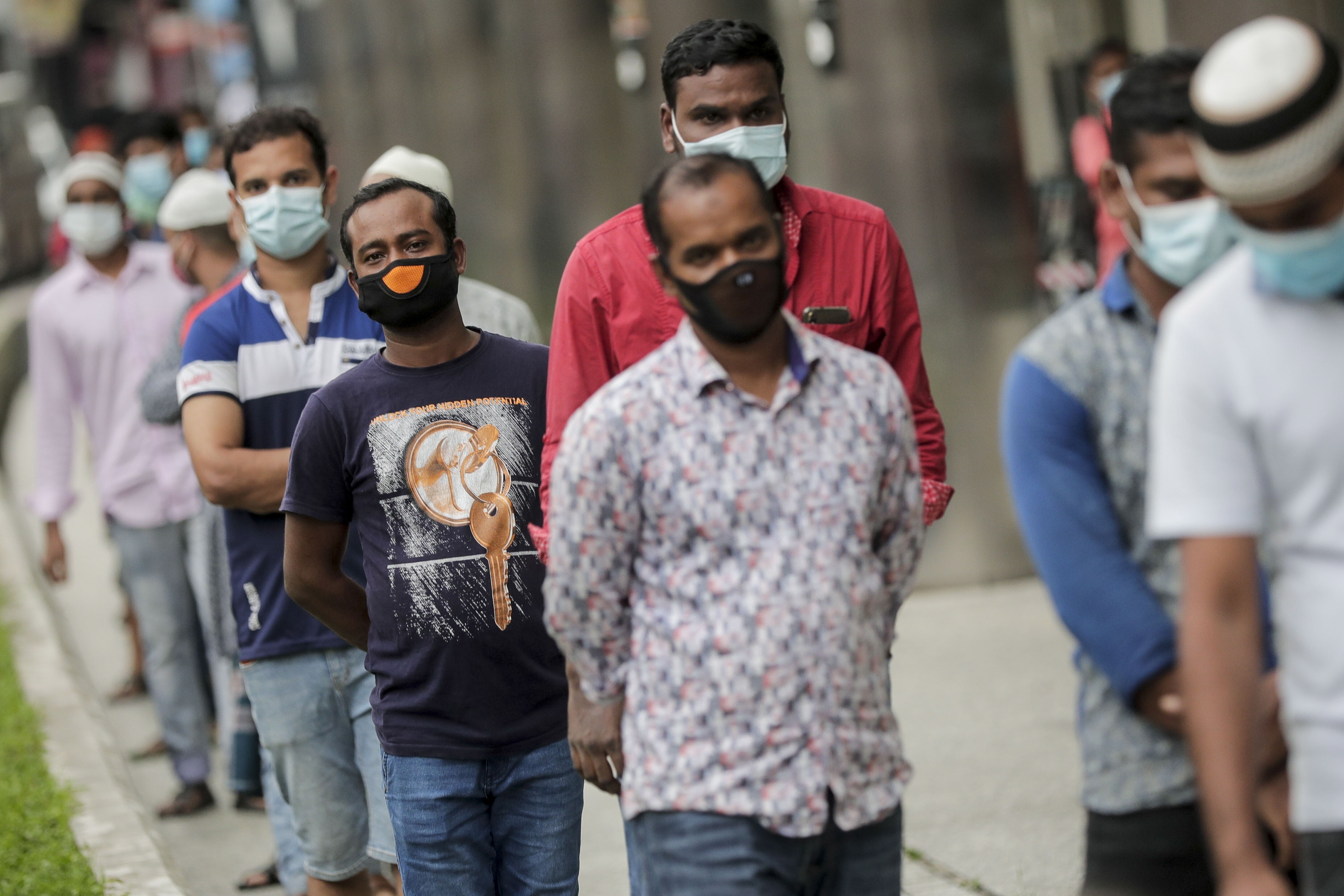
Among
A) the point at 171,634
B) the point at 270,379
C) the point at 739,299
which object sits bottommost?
the point at 171,634

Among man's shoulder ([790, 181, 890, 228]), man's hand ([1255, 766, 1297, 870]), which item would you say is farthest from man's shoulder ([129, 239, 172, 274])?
man's hand ([1255, 766, 1297, 870])

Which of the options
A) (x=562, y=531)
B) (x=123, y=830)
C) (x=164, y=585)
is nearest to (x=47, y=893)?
(x=123, y=830)

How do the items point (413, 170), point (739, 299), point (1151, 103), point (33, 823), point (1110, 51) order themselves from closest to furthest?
point (1151, 103)
point (739, 299)
point (413, 170)
point (33, 823)
point (1110, 51)

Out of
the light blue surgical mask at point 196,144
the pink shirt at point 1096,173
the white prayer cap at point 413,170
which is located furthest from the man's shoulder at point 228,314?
the light blue surgical mask at point 196,144

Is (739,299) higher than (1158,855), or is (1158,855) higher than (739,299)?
(739,299)

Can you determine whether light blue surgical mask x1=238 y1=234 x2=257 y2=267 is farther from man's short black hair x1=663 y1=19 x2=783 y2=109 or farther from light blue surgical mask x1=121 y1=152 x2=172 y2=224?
light blue surgical mask x1=121 y1=152 x2=172 y2=224

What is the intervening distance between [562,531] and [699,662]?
0.31 m

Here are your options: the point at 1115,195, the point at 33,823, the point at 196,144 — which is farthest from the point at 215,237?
the point at 196,144

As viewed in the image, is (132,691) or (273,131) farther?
(132,691)

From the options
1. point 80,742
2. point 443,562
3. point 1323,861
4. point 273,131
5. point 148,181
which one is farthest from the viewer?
point 148,181

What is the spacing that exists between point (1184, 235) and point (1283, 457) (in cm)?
50

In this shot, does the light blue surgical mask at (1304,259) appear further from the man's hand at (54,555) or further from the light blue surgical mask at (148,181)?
A: the light blue surgical mask at (148,181)

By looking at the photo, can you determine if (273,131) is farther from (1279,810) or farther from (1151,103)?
(1279,810)

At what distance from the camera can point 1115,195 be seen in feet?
9.88
